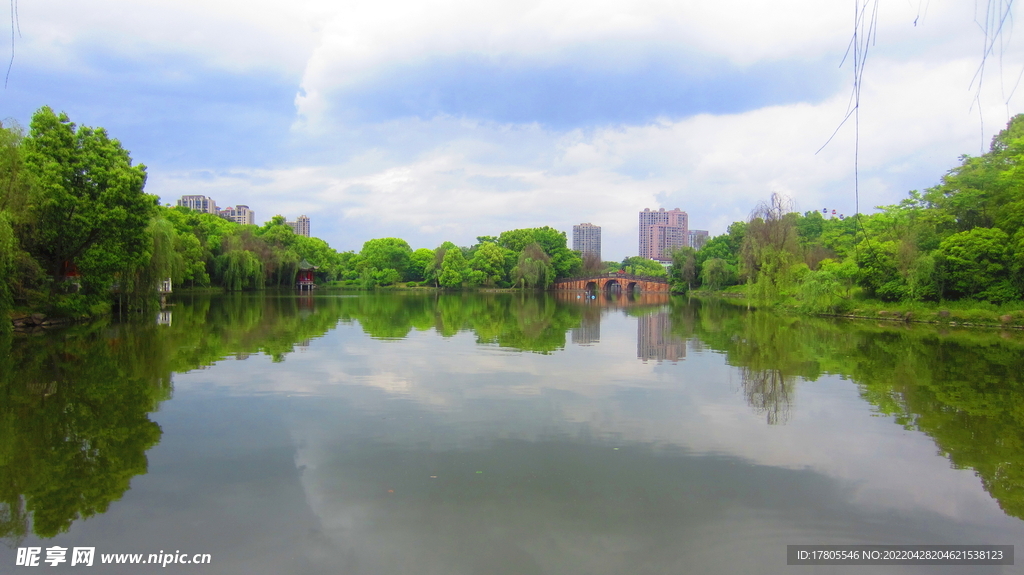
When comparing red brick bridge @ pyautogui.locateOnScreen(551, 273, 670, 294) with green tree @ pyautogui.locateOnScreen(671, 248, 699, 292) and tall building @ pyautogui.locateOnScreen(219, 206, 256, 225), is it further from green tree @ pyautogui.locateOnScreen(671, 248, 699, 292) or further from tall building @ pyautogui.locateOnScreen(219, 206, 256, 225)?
tall building @ pyautogui.locateOnScreen(219, 206, 256, 225)

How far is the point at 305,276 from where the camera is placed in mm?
77312

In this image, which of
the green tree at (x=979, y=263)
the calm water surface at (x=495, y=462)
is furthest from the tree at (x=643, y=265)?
Result: the calm water surface at (x=495, y=462)

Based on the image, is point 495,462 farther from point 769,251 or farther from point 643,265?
point 643,265

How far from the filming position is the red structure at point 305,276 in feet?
248

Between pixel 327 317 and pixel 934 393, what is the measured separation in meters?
25.1

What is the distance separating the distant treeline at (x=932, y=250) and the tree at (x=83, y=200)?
29.4 metres

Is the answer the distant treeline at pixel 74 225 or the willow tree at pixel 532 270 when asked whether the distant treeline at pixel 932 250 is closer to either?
the distant treeline at pixel 74 225

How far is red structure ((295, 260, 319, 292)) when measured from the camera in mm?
75694

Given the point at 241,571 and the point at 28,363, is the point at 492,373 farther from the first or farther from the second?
the point at 28,363

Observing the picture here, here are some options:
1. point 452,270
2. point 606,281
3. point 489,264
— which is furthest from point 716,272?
point 452,270

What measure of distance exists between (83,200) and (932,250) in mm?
40260

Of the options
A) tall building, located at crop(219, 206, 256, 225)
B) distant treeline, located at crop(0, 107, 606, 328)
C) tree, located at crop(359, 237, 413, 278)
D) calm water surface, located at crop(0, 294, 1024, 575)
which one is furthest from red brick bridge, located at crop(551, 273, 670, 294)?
tall building, located at crop(219, 206, 256, 225)

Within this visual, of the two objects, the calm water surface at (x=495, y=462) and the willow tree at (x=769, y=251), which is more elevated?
the willow tree at (x=769, y=251)

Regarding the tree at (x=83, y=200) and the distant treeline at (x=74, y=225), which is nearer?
the distant treeline at (x=74, y=225)
